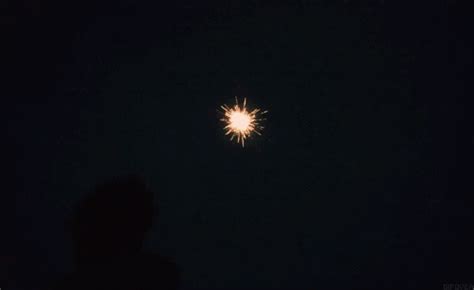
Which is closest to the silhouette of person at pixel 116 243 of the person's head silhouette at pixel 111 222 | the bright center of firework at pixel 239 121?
the person's head silhouette at pixel 111 222

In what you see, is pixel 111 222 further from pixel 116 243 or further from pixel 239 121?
pixel 239 121

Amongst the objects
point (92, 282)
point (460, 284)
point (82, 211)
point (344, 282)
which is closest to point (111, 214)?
point (82, 211)

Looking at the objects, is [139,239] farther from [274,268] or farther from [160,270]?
[274,268]

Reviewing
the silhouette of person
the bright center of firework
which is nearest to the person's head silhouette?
the silhouette of person

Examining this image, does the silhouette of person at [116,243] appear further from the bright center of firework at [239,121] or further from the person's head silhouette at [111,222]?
the bright center of firework at [239,121]

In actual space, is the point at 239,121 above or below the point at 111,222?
above

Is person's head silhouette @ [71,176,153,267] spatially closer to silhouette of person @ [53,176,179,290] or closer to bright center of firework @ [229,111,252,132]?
silhouette of person @ [53,176,179,290]

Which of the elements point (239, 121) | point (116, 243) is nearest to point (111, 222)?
point (116, 243)
